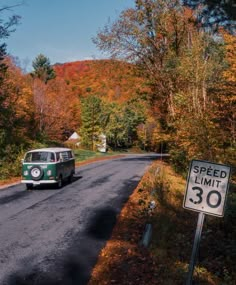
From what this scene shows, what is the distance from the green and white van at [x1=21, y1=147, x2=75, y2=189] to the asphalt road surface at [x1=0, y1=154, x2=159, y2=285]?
0.53 meters

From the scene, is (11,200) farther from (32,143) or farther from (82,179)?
(32,143)

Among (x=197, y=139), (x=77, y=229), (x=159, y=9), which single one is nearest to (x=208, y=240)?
(x=77, y=229)

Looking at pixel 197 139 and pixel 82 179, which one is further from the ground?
Answer: pixel 197 139

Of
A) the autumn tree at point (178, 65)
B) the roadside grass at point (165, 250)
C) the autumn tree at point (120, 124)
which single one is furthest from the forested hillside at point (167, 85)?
the autumn tree at point (120, 124)

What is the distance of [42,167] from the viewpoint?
16688 millimetres

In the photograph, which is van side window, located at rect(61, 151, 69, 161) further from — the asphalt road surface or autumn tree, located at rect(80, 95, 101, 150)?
autumn tree, located at rect(80, 95, 101, 150)

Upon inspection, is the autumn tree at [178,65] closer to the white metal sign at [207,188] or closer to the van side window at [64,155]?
the van side window at [64,155]

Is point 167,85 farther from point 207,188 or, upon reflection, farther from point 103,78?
point 103,78

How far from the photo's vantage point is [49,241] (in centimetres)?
889

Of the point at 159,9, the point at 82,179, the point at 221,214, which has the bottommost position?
the point at 82,179

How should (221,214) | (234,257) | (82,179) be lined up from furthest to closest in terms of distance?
(82,179)
(234,257)
(221,214)

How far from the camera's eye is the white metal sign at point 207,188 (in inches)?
178

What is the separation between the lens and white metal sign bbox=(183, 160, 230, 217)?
4523 mm

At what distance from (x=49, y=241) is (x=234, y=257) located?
472 centimetres
